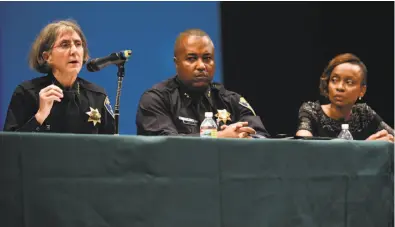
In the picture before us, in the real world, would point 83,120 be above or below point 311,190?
above

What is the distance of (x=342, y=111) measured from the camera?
12.0ft

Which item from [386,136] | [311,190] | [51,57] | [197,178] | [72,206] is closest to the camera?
[72,206]

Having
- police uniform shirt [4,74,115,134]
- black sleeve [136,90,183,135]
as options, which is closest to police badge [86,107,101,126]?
police uniform shirt [4,74,115,134]

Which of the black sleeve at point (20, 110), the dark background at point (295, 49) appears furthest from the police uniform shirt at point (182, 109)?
the dark background at point (295, 49)

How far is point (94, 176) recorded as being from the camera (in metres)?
1.87

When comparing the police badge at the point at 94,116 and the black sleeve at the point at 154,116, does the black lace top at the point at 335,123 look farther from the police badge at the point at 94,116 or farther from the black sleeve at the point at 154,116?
the police badge at the point at 94,116

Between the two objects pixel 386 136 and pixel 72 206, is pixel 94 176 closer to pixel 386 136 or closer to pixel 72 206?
pixel 72 206

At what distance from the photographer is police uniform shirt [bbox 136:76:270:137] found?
301cm

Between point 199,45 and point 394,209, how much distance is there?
1.27 meters

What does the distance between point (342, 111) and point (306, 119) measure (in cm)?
23

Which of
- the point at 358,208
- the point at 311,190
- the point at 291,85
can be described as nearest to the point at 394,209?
the point at 358,208

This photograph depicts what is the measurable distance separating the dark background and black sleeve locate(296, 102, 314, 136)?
884mm

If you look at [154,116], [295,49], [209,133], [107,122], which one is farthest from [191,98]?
[295,49]

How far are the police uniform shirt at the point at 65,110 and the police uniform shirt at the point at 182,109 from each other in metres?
0.19
